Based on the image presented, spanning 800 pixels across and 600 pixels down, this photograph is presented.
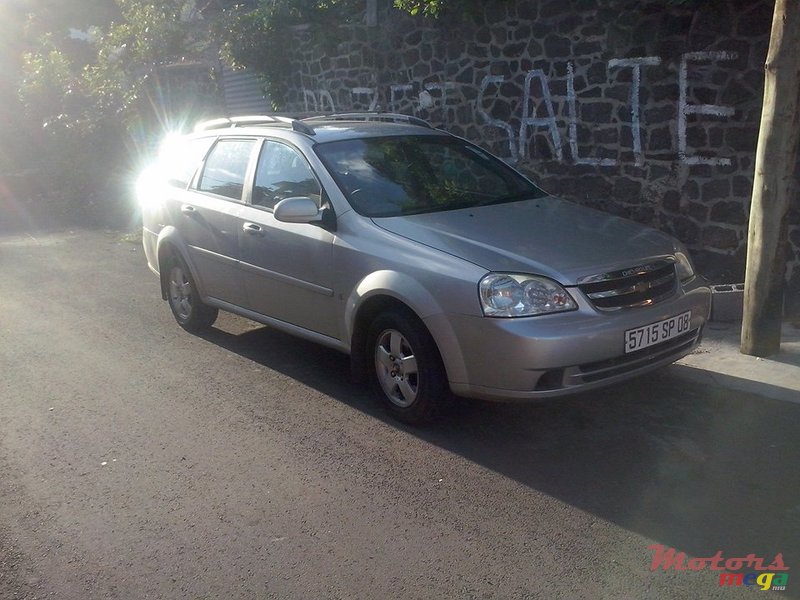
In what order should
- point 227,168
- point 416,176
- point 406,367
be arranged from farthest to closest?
point 227,168 < point 416,176 < point 406,367

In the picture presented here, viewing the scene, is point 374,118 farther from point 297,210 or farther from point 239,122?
point 297,210

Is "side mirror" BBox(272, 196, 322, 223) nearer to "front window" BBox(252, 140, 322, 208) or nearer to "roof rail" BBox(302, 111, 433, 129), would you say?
"front window" BBox(252, 140, 322, 208)

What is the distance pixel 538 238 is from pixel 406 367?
3.51ft

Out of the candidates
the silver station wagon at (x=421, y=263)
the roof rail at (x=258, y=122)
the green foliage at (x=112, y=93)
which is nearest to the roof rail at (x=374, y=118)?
the silver station wagon at (x=421, y=263)

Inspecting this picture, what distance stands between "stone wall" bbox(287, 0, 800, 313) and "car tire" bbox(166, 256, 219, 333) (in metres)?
4.15

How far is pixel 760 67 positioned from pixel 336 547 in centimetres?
588

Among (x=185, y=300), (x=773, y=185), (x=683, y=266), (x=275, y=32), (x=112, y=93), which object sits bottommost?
(x=185, y=300)

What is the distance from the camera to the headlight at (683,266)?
214 inches

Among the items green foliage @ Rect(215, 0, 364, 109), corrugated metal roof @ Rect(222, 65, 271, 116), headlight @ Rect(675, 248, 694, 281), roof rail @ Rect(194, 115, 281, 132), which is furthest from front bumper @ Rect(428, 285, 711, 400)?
corrugated metal roof @ Rect(222, 65, 271, 116)

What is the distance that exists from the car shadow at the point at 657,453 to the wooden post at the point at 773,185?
0.77m

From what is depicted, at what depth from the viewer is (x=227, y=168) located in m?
6.98

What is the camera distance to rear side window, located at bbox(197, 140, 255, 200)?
6.75 m

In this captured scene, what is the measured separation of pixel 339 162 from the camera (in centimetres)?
605

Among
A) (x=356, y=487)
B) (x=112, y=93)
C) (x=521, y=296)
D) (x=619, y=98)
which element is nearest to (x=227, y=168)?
(x=521, y=296)
